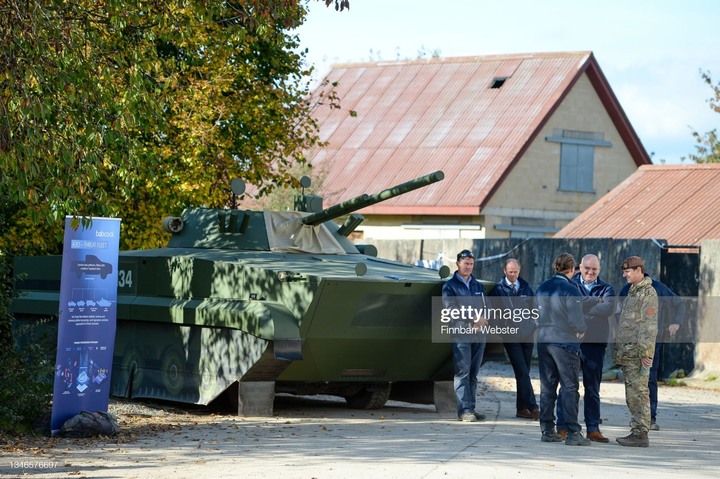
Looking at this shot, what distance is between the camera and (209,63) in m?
18.3

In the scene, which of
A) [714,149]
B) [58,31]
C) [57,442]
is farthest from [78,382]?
[714,149]

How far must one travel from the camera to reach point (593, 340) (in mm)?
12586

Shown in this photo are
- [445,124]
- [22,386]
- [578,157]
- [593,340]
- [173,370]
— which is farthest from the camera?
[578,157]

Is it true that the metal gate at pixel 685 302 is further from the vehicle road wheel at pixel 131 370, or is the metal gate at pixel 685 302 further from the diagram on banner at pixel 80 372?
the diagram on banner at pixel 80 372

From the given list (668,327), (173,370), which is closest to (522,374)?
(668,327)

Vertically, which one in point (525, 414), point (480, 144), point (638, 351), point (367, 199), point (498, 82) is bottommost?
point (525, 414)

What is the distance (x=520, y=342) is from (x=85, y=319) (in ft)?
15.6

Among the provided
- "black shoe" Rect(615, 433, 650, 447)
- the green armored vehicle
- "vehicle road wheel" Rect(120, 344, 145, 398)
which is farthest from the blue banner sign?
"black shoe" Rect(615, 433, 650, 447)

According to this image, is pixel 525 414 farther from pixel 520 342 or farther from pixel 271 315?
pixel 271 315

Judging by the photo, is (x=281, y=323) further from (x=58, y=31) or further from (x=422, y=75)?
(x=422, y=75)

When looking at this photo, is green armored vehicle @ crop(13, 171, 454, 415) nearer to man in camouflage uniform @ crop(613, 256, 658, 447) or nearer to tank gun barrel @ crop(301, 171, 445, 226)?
tank gun barrel @ crop(301, 171, 445, 226)

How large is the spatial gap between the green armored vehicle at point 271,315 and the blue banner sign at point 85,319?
1.67 metres

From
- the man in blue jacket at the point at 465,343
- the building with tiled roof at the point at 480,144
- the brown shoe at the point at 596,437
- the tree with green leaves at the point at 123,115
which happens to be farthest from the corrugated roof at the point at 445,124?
the brown shoe at the point at 596,437

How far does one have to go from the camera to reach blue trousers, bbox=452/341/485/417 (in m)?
13.9
